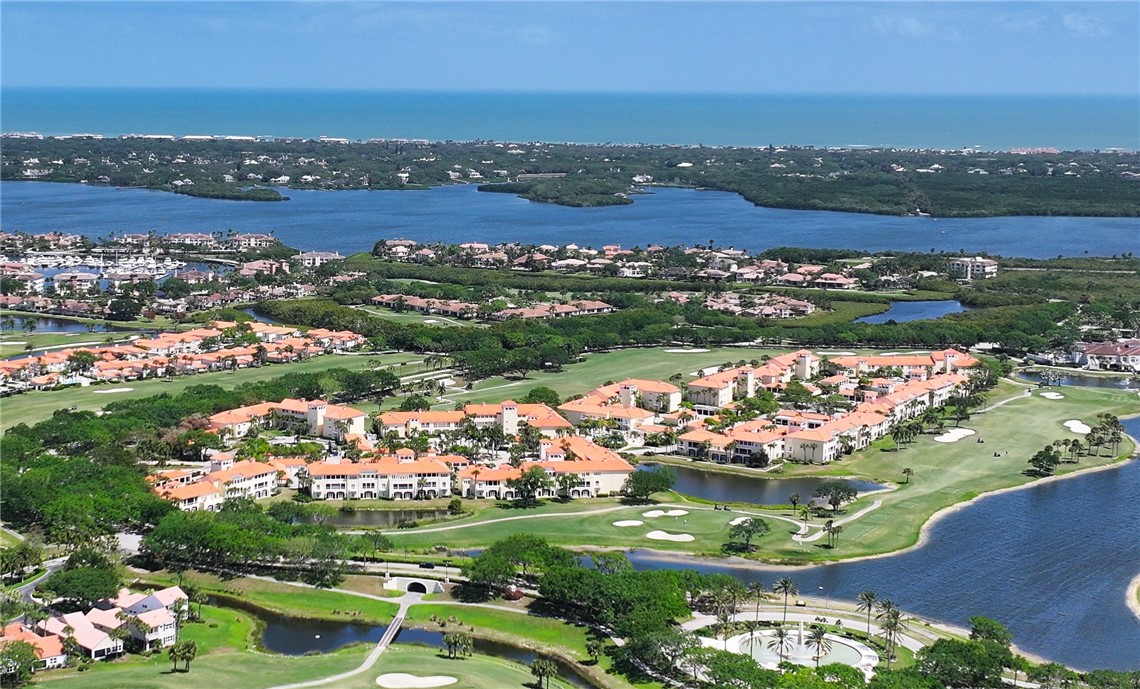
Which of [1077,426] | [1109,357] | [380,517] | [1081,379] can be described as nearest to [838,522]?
[380,517]

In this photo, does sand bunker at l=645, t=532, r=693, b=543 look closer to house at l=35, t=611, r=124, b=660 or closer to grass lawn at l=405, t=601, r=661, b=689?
grass lawn at l=405, t=601, r=661, b=689

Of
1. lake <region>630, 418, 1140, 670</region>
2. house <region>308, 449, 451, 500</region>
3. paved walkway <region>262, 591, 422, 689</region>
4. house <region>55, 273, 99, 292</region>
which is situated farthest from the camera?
house <region>55, 273, 99, 292</region>

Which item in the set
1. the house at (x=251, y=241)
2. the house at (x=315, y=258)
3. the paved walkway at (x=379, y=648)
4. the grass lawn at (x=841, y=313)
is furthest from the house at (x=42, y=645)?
the house at (x=251, y=241)

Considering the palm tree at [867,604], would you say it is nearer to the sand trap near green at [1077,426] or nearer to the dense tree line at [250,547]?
the dense tree line at [250,547]

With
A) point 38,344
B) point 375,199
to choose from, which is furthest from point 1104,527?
point 375,199

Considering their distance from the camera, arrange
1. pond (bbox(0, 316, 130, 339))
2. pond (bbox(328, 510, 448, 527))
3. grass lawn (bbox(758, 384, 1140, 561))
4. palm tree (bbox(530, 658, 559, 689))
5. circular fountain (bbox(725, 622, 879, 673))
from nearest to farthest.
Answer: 1. palm tree (bbox(530, 658, 559, 689))
2. circular fountain (bbox(725, 622, 879, 673))
3. grass lawn (bbox(758, 384, 1140, 561))
4. pond (bbox(328, 510, 448, 527))
5. pond (bbox(0, 316, 130, 339))

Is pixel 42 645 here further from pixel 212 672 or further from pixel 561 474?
pixel 561 474

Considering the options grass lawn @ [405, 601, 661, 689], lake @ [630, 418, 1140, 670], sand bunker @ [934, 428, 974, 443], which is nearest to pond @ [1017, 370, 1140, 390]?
sand bunker @ [934, 428, 974, 443]

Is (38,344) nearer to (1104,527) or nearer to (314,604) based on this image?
(314,604)
